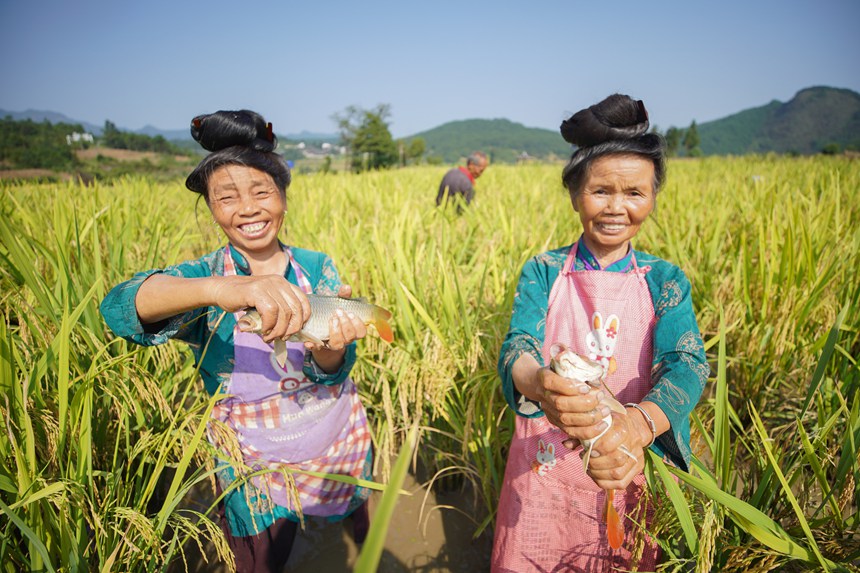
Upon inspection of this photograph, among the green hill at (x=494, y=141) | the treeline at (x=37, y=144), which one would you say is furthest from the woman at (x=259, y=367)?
the green hill at (x=494, y=141)

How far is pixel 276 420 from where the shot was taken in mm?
1404

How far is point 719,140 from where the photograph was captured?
15000 cm

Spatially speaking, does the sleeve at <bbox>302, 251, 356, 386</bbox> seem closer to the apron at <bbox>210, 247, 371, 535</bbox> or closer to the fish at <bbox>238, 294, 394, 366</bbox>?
the apron at <bbox>210, 247, 371, 535</bbox>

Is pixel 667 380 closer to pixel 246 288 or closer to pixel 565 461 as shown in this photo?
pixel 565 461

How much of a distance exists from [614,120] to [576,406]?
82 centimetres

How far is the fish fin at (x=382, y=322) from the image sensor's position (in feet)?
3.87

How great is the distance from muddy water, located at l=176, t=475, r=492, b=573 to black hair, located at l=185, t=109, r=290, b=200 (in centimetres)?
140

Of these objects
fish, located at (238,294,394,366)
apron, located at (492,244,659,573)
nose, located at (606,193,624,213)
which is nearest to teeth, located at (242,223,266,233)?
fish, located at (238,294,394,366)

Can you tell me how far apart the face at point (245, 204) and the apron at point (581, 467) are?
0.96 m

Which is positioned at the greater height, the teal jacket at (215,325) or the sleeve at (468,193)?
the sleeve at (468,193)

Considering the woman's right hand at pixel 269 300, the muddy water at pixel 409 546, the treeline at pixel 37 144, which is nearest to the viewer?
the woman's right hand at pixel 269 300

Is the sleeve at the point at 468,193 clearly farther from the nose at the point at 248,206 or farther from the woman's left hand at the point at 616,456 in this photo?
the woman's left hand at the point at 616,456

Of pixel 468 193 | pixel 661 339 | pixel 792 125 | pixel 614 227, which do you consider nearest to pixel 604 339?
pixel 661 339

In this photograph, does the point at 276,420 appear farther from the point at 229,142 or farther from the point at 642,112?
the point at 642,112
